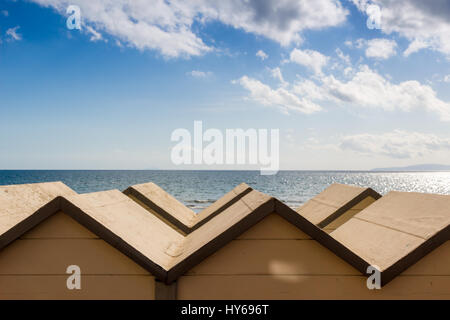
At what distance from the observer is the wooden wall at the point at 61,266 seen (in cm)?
415

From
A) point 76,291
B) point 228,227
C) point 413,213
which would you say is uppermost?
point 413,213

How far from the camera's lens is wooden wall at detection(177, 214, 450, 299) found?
13.7 feet

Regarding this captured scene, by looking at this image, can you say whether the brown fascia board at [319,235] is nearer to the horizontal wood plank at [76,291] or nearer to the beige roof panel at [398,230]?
the beige roof panel at [398,230]

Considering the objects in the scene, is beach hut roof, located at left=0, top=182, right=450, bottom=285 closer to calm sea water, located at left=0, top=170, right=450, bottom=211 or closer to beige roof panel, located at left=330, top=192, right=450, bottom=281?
beige roof panel, located at left=330, top=192, right=450, bottom=281

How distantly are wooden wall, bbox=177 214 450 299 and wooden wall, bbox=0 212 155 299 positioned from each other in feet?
2.75

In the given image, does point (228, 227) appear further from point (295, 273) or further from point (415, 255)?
point (415, 255)

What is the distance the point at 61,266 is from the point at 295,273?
8.94 ft

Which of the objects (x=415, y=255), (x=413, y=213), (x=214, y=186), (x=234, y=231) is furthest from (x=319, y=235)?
(x=214, y=186)

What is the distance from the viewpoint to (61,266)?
13.7 feet

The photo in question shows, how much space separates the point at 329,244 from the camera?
13.6ft

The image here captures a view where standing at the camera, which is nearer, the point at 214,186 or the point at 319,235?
the point at 319,235
